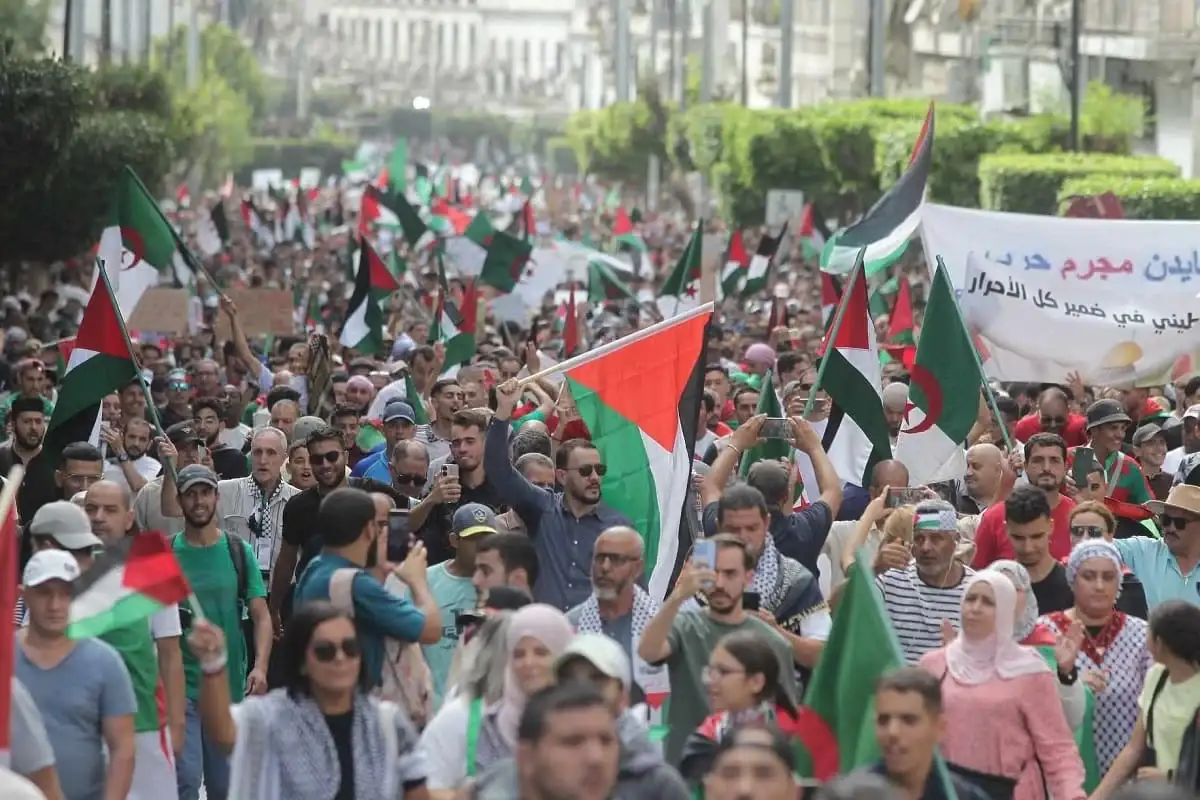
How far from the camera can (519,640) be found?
6.35 meters

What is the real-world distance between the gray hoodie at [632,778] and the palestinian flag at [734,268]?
69.9ft

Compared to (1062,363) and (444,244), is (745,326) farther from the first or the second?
(1062,363)

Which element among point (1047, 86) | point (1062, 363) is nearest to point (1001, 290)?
point (1062, 363)

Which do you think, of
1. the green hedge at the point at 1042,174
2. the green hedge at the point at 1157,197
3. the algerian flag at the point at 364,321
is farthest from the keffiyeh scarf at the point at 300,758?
the green hedge at the point at 1042,174

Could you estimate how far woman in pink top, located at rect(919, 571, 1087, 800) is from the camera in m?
7.08

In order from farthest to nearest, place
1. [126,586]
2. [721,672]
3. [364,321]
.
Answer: [364,321]
[126,586]
[721,672]

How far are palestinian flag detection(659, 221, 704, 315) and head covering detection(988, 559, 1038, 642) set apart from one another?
43.9 feet

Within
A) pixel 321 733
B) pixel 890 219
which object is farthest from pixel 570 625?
pixel 890 219

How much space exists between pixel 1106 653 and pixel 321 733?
254cm

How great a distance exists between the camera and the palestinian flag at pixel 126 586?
674 centimetres

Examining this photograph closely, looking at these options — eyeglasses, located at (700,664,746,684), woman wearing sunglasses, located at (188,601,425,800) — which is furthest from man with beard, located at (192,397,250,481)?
eyeglasses, located at (700,664,746,684)

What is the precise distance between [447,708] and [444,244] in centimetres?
2396

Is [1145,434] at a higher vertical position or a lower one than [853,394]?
lower

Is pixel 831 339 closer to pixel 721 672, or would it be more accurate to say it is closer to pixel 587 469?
pixel 587 469
